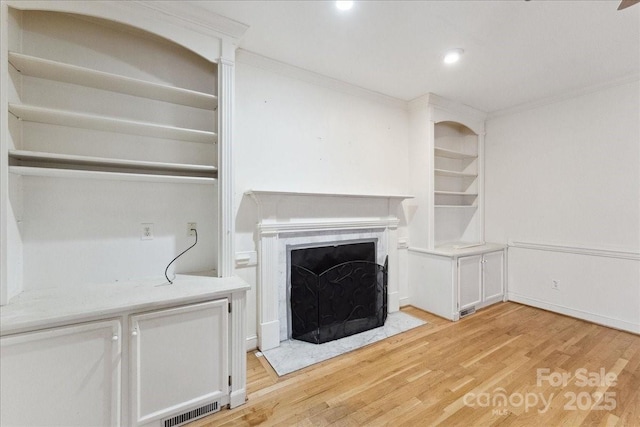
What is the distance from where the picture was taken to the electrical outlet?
6.75 feet

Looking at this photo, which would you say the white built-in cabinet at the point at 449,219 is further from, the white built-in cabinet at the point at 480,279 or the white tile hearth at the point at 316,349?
the white tile hearth at the point at 316,349

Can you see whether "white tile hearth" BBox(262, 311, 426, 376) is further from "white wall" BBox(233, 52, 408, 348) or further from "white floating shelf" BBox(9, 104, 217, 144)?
"white floating shelf" BBox(9, 104, 217, 144)

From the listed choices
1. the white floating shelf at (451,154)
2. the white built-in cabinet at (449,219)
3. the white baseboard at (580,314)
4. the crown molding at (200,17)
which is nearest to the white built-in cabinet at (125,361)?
the crown molding at (200,17)

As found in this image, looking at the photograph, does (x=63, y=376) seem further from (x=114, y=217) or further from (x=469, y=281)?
(x=469, y=281)

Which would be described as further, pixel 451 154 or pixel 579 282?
pixel 451 154

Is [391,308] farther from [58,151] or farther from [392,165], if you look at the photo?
[58,151]

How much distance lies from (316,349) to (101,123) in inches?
95.5

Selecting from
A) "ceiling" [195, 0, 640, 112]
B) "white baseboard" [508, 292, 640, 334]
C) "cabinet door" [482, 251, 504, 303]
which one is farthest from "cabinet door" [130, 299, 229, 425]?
"white baseboard" [508, 292, 640, 334]

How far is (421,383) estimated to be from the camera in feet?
6.80

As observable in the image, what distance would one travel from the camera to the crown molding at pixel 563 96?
9.50ft

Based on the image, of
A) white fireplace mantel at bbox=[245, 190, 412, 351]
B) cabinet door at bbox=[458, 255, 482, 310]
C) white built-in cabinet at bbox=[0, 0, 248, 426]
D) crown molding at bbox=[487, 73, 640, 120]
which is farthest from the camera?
cabinet door at bbox=[458, 255, 482, 310]

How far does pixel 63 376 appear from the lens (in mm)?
1395

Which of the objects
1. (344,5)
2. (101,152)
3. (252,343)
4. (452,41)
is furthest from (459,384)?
(101,152)

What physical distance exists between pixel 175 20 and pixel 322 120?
1.52 meters
